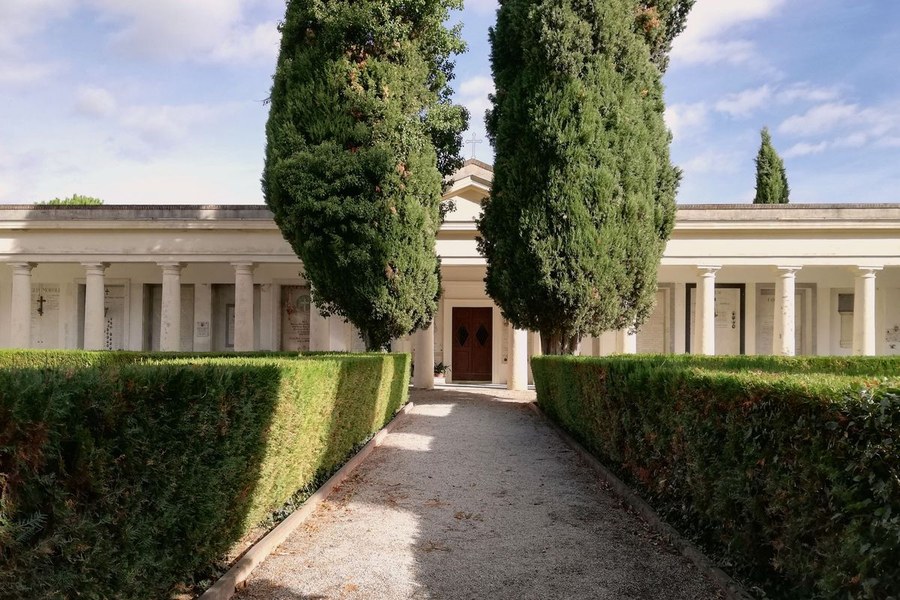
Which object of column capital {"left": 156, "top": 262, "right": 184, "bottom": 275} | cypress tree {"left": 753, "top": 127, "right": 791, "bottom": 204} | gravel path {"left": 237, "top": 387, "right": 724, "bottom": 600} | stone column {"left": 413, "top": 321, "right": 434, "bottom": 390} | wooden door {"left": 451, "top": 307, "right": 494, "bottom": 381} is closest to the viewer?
gravel path {"left": 237, "top": 387, "right": 724, "bottom": 600}

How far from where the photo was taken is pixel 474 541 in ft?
15.8

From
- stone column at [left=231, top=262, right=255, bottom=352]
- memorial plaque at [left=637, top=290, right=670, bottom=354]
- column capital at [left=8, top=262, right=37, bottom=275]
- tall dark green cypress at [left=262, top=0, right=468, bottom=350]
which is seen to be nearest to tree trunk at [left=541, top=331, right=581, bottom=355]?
tall dark green cypress at [left=262, top=0, right=468, bottom=350]

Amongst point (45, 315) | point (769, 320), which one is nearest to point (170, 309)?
point (45, 315)

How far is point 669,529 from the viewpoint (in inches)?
185

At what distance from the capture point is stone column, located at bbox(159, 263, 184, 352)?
1845 cm

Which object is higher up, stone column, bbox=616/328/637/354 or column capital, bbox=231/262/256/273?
column capital, bbox=231/262/256/273

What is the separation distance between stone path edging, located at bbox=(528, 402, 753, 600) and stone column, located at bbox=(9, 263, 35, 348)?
1798 centimetres

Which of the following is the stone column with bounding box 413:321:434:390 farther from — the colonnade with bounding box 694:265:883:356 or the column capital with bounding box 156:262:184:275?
the colonnade with bounding box 694:265:883:356

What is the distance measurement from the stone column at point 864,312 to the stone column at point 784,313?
180 centimetres

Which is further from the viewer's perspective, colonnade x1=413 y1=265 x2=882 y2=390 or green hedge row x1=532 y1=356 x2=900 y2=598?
colonnade x1=413 y1=265 x2=882 y2=390

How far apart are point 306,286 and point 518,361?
6.77 meters

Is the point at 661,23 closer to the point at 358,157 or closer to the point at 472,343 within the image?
the point at 358,157

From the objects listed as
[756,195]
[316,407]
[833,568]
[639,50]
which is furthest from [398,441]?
[756,195]

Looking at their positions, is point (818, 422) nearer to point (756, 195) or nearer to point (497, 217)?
point (497, 217)
